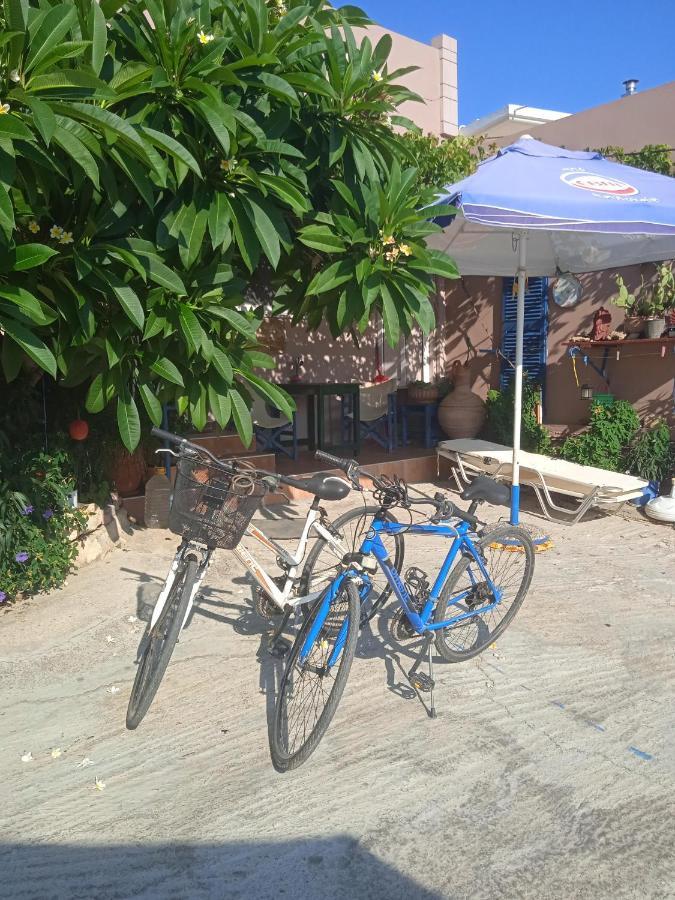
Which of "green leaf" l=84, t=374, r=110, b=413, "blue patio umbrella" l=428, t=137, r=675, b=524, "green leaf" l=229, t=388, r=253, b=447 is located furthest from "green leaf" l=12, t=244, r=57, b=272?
"blue patio umbrella" l=428, t=137, r=675, b=524

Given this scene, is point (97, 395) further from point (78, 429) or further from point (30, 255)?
point (78, 429)

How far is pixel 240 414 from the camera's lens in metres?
3.42

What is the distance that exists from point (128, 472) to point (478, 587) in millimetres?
3323

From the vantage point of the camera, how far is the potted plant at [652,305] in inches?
271

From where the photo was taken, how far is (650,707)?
3.13 m

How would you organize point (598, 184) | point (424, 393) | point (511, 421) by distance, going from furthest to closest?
point (424, 393) < point (511, 421) < point (598, 184)

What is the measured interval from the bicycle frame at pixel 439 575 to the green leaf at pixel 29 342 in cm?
146

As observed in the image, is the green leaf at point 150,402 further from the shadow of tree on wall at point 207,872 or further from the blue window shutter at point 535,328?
the blue window shutter at point 535,328

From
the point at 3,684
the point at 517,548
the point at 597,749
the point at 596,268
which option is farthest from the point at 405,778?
the point at 596,268

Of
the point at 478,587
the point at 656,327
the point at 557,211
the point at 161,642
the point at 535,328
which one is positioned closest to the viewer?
the point at 161,642

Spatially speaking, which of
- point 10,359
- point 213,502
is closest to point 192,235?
point 10,359

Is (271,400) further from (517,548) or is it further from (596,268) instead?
(596,268)

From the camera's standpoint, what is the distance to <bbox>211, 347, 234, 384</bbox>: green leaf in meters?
3.19

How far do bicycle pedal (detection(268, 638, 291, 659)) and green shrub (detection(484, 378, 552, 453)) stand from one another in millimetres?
5146
